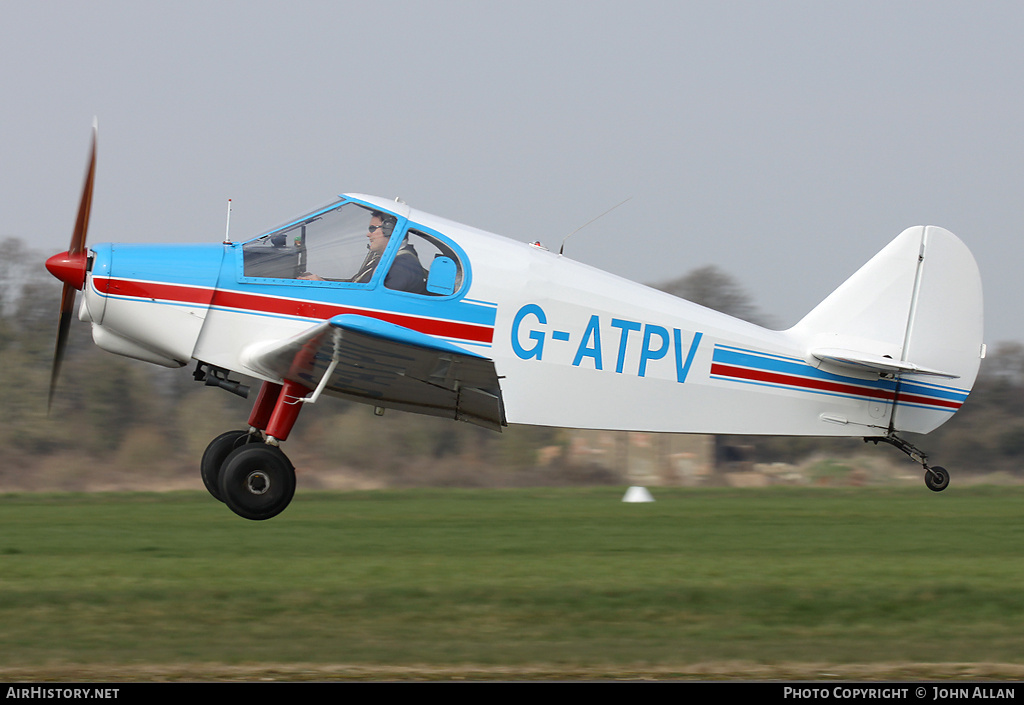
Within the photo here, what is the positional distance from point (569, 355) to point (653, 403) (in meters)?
0.81

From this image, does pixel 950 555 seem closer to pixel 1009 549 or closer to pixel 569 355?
pixel 1009 549

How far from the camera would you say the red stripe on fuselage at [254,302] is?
7637mm

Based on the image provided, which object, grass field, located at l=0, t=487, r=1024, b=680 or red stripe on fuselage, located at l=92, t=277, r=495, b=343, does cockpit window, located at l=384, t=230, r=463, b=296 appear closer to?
red stripe on fuselage, located at l=92, t=277, r=495, b=343

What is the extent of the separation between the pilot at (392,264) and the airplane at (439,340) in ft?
0.03

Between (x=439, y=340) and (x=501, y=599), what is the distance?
1846 mm

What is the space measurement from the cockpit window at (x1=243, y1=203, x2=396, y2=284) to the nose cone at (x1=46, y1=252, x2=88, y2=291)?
117 centimetres

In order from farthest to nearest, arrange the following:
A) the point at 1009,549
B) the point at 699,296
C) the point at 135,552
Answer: the point at 699,296 → the point at 1009,549 → the point at 135,552

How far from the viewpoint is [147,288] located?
7652mm

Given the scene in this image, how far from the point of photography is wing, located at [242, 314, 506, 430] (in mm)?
6809

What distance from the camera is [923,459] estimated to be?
8.87 metres

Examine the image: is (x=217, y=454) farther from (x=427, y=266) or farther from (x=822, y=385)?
(x=822, y=385)

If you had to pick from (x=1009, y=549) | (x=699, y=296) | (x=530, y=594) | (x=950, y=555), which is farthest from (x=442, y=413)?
(x=699, y=296)

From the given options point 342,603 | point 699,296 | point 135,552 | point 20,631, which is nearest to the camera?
point 20,631

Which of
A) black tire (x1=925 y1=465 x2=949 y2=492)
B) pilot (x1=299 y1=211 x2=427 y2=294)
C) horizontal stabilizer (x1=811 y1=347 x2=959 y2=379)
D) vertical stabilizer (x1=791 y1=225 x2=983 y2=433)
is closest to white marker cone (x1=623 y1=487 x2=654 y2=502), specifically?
black tire (x1=925 y1=465 x2=949 y2=492)
